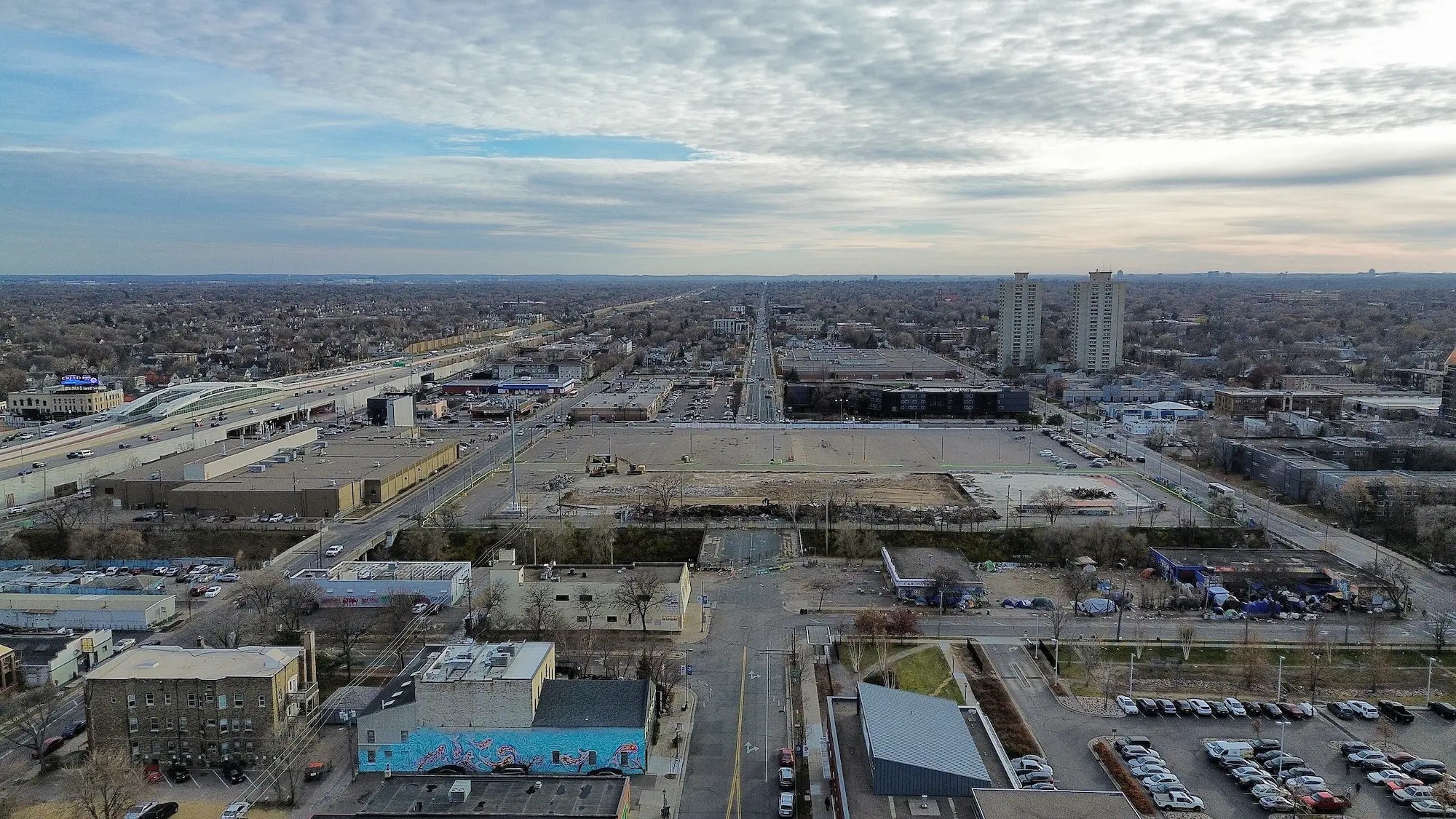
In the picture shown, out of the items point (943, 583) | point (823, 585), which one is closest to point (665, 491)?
point (823, 585)

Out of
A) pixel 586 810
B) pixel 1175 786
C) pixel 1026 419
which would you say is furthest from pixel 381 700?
pixel 1026 419

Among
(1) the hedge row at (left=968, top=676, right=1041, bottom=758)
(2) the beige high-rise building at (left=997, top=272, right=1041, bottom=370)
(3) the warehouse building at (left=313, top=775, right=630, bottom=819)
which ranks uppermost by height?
(2) the beige high-rise building at (left=997, top=272, right=1041, bottom=370)

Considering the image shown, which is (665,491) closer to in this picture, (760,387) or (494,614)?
(494,614)

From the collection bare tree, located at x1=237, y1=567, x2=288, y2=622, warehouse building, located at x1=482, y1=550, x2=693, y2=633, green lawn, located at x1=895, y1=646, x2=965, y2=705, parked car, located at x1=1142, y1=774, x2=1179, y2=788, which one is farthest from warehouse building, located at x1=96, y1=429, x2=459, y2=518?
parked car, located at x1=1142, y1=774, x2=1179, y2=788

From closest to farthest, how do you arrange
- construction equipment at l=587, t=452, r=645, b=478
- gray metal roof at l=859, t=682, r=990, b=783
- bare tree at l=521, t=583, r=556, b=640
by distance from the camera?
1. gray metal roof at l=859, t=682, r=990, b=783
2. bare tree at l=521, t=583, r=556, b=640
3. construction equipment at l=587, t=452, r=645, b=478

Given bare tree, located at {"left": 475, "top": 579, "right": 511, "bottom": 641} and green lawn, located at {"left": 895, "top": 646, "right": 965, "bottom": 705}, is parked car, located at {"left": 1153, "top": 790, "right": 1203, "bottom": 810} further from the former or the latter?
bare tree, located at {"left": 475, "top": 579, "right": 511, "bottom": 641}

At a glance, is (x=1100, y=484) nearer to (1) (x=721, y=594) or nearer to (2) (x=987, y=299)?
(1) (x=721, y=594)
